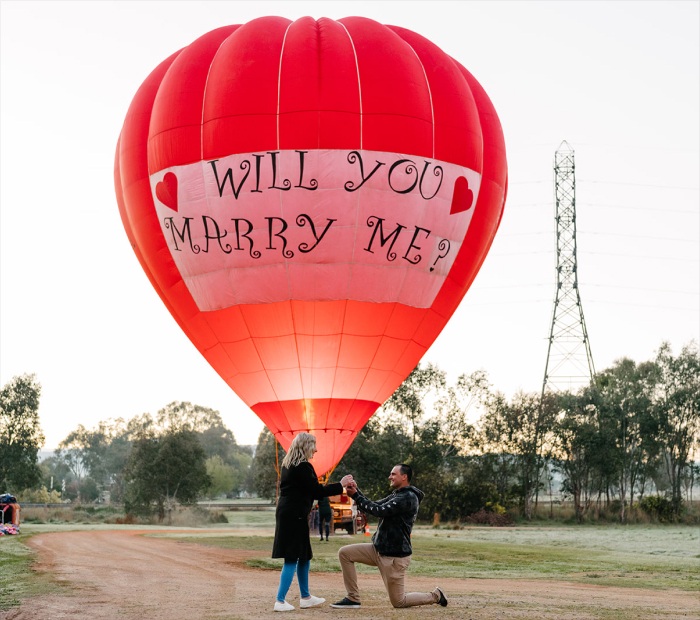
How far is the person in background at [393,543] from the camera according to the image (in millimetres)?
9461

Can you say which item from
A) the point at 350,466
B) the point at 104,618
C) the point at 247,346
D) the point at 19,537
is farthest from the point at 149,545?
the point at 350,466

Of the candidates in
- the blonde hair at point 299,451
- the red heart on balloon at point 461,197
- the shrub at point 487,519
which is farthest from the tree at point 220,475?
the blonde hair at point 299,451

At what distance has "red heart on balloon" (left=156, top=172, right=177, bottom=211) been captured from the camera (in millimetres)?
16641

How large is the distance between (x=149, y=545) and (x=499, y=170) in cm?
1350

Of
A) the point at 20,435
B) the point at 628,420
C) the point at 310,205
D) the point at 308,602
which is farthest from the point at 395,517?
the point at 20,435

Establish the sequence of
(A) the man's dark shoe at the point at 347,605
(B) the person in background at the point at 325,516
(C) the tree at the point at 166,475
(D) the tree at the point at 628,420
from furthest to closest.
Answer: (C) the tree at the point at 166,475 < (D) the tree at the point at 628,420 < (B) the person in background at the point at 325,516 < (A) the man's dark shoe at the point at 347,605

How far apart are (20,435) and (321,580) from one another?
51.2 m

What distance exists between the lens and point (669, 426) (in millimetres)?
56969

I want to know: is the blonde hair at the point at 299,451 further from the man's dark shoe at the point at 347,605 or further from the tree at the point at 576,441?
the tree at the point at 576,441

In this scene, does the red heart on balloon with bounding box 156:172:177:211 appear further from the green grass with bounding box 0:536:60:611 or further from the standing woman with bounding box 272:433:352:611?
the standing woman with bounding box 272:433:352:611

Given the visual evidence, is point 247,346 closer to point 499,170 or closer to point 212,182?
point 212,182

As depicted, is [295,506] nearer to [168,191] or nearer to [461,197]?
[168,191]

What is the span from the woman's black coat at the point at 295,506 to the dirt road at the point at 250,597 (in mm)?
680

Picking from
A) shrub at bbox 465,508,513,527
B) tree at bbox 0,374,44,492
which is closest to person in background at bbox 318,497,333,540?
shrub at bbox 465,508,513,527
